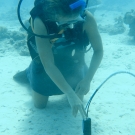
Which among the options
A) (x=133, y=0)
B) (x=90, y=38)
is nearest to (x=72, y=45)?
(x=90, y=38)

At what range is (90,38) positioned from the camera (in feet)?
9.56

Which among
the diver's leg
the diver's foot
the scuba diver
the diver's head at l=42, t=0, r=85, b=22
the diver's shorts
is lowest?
the diver's foot

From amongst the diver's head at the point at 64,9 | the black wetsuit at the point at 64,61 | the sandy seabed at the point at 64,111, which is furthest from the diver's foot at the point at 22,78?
the diver's head at the point at 64,9

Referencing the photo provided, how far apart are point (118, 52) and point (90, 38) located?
3394 mm

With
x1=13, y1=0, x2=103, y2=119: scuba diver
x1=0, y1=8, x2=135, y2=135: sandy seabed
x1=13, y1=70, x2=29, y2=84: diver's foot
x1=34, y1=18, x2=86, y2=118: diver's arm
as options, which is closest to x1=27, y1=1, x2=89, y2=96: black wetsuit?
x1=13, y1=0, x2=103, y2=119: scuba diver

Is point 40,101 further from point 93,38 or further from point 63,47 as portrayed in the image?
point 93,38

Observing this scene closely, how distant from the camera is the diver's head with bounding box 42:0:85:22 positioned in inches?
82.4

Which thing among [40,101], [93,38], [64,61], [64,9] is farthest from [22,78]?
[64,9]

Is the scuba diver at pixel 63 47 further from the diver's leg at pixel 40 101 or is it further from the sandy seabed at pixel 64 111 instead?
the sandy seabed at pixel 64 111

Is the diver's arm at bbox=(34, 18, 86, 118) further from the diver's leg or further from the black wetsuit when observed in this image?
the diver's leg

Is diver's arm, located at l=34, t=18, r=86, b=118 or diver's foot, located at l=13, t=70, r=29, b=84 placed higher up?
diver's arm, located at l=34, t=18, r=86, b=118

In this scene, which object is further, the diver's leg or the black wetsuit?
the diver's leg

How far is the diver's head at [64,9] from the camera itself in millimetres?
2092

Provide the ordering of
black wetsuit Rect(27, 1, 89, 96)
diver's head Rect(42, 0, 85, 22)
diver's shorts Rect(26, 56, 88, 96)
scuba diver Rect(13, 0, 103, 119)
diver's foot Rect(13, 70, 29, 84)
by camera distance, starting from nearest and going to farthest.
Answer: diver's head Rect(42, 0, 85, 22), scuba diver Rect(13, 0, 103, 119), black wetsuit Rect(27, 1, 89, 96), diver's shorts Rect(26, 56, 88, 96), diver's foot Rect(13, 70, 29, 84)
